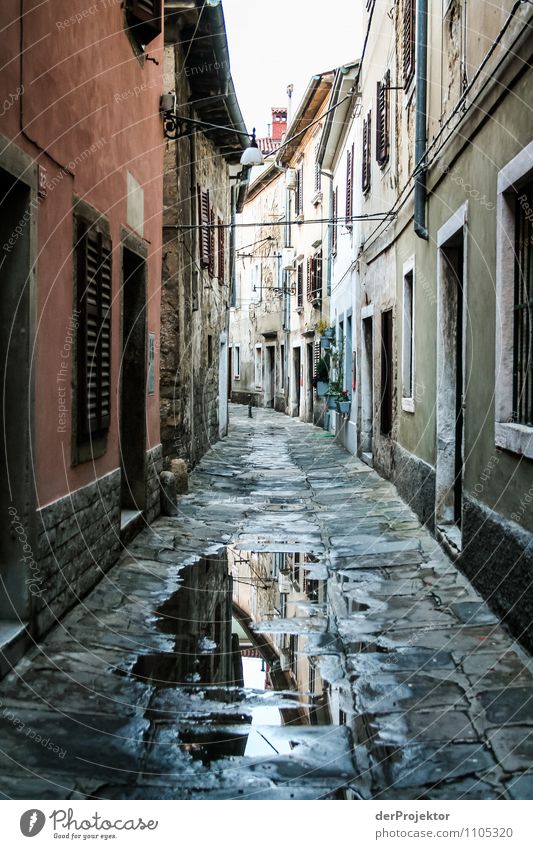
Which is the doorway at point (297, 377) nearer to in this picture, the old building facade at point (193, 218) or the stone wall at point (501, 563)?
the old building facade at point (193, 218)

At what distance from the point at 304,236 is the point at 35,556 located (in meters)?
24.2

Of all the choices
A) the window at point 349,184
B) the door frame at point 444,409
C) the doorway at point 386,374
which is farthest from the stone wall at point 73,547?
the window at point 349,184

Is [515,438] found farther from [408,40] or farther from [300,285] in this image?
[300,285]

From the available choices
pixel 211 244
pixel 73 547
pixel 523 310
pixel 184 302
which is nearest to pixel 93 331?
pixel 73 547

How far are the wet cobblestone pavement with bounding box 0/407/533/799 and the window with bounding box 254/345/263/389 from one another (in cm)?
3015

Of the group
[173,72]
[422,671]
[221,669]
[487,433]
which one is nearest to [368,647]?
[422,671]

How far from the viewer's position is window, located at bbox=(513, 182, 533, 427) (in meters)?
5.17

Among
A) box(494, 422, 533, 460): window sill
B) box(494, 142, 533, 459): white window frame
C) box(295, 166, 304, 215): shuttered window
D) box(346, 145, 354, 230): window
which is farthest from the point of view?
box(295, 166, 304, 215): shuttered window

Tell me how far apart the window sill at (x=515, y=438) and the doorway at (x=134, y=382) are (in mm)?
3806

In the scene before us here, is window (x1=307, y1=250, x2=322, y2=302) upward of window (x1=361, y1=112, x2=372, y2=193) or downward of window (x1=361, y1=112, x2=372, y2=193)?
downward

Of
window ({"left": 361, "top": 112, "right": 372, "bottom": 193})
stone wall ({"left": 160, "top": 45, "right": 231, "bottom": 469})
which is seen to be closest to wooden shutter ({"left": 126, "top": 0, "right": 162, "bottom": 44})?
stone wall ({"left": 160, "top": 45, "right": 231, "bottom": 469})

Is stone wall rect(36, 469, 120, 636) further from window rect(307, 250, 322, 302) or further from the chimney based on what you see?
the chimney

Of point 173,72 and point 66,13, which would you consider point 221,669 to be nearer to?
point 66,13

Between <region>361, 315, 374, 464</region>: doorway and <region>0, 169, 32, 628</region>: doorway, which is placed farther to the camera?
<region>361, 315, 374, 464</region>: doorway
